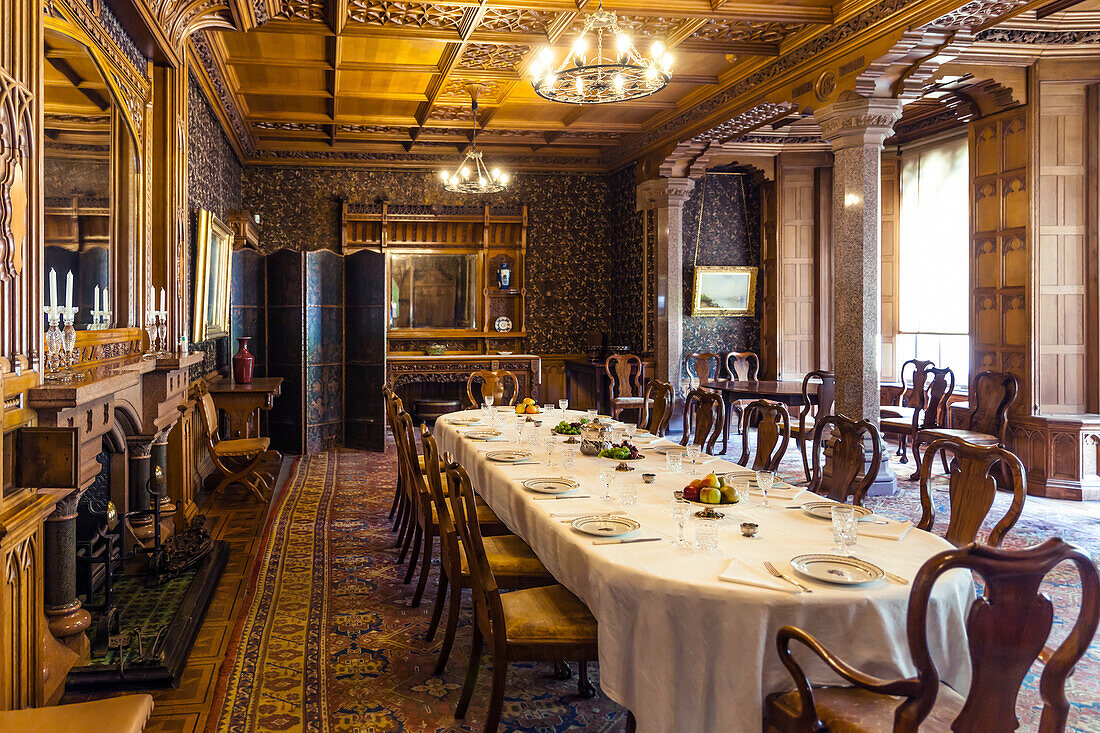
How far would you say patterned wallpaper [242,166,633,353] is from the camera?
38.4 feet

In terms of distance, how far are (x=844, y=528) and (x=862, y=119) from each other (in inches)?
193

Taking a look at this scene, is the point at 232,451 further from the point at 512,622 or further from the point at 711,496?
the point at 711,496

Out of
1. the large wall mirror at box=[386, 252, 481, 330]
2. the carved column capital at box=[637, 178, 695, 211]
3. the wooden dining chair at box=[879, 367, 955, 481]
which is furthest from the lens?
the large wall mirror at box=[386, 252, 481, 330]

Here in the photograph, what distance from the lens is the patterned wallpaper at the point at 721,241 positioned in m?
11.6

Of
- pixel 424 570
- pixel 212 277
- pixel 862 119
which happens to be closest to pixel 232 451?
pixel 212 277

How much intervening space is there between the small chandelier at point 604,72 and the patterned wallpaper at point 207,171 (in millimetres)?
2917

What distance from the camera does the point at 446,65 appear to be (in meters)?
7.54

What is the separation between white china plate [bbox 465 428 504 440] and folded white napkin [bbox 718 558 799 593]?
2978mm

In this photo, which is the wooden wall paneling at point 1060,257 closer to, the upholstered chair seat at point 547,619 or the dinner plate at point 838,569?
the dinner plate at point 838,569

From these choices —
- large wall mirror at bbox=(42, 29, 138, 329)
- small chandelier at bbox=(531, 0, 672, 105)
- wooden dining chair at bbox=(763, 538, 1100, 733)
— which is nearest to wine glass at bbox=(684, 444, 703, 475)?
wooden dining chair at bbox=(763, 538, 1100, 733)

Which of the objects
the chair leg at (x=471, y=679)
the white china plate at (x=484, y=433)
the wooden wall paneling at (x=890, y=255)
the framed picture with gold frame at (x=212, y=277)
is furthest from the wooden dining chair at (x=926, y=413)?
the framed picture with gold frame at (x=212, y=277)

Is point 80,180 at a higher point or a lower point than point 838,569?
higher

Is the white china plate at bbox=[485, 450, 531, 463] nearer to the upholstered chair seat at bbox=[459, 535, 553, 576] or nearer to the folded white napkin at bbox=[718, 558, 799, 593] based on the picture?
the upholstered chair seat at bbox=[459, 535, 553, 576]

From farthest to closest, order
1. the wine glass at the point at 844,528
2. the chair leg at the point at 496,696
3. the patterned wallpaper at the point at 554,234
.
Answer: the patterned wallpaper at the point at 554,234, the chair leg at the point at 496,696, the wine glass at the point at 844,528
